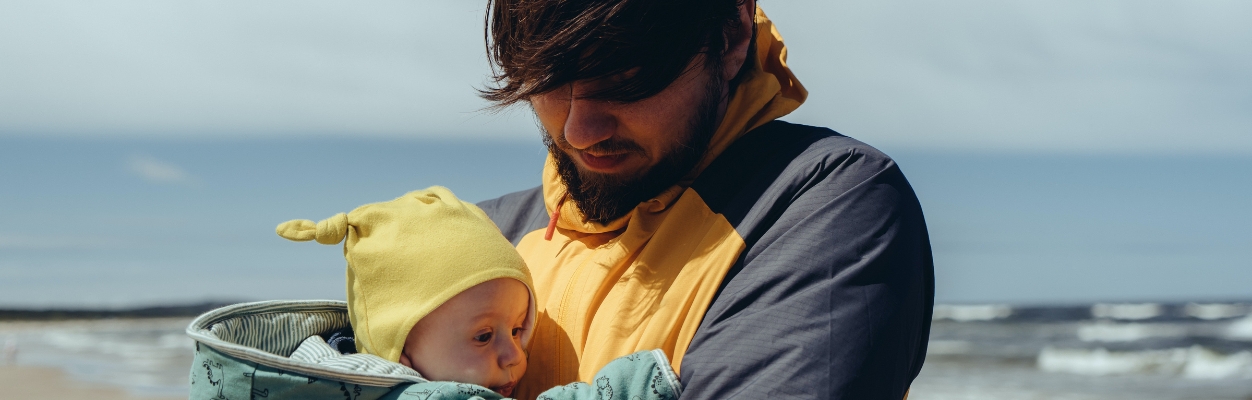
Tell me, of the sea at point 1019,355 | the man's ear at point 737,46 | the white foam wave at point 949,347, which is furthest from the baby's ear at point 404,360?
the white foam wave at point 949,347

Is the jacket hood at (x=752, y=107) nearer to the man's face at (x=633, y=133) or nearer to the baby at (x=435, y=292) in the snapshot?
the man's face at (x=633, y=133)

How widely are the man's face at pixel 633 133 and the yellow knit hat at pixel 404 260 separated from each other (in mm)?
238

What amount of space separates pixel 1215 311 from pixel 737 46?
2693 centimetres

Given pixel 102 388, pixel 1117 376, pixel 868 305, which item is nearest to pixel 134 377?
pixel 102 388

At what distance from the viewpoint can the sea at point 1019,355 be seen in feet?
37.8

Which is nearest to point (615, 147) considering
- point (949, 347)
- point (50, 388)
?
point (50, 388)

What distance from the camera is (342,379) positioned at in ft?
5.36

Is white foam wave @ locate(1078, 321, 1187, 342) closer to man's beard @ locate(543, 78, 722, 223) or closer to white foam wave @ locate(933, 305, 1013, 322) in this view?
white foam wave @ locate(933, 305, 1013, 322)

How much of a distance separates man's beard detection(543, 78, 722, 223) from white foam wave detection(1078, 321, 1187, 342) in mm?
17616

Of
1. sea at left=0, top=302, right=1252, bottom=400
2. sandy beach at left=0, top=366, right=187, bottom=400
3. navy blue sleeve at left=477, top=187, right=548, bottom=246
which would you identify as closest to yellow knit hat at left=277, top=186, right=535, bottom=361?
navy blue sleeve at left=477, top=187, right=548, bottom=246

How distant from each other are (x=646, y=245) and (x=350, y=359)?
59 cm

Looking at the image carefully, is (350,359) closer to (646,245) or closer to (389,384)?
(389,384)

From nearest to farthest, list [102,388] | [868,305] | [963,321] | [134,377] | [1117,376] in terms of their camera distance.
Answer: [868,305] → [102,388] → [134,377] → [1117,376] → [963,321]

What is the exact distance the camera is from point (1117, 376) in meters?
13.6
